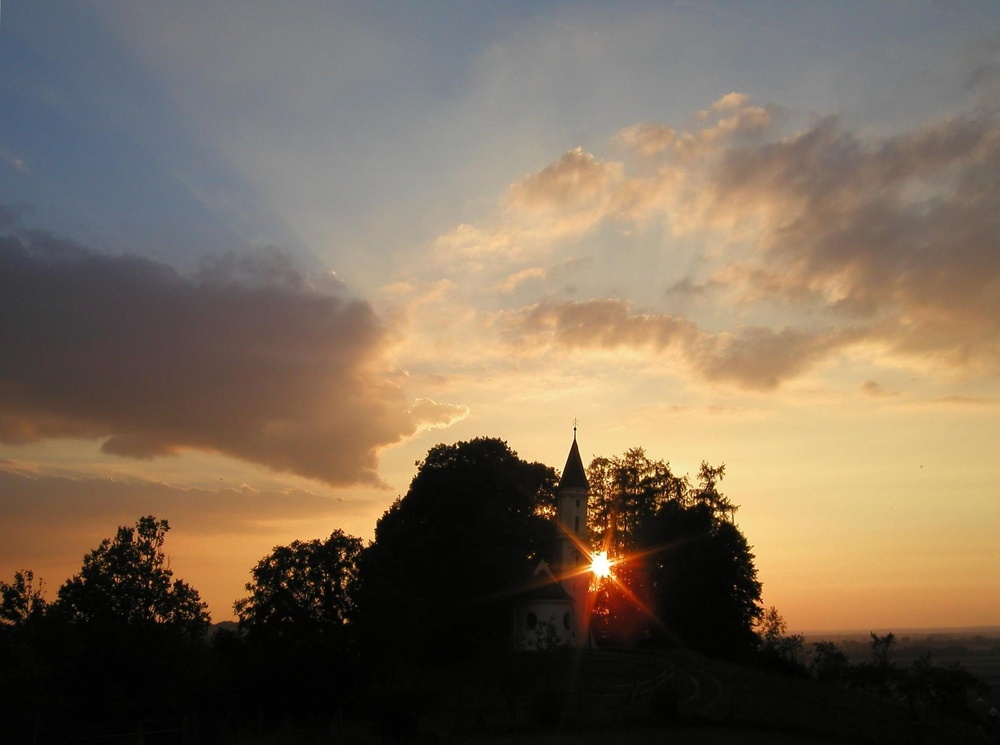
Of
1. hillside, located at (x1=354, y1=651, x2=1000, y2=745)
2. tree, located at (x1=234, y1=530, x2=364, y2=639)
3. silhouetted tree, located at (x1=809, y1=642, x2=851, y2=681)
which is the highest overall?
tree, located at (x1=234, y1=530, x2=364, y2=639)

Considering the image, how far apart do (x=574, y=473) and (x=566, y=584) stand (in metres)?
9.43

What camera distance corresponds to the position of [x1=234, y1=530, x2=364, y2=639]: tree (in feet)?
137

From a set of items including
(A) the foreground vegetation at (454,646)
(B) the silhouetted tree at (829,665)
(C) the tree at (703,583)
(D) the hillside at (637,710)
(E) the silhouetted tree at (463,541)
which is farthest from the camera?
(B) the silhouetted tree at (829,665)

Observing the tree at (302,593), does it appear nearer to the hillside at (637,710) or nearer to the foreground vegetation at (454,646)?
the foreground vegetation at (454,646)

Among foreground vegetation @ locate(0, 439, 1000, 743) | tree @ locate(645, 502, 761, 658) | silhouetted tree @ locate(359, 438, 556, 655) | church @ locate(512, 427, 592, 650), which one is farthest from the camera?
tree @ locate(645, 502, 761, 658)

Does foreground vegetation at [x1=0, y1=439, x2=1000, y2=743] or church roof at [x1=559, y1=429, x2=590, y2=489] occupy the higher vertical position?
church roof at [x1=559, y1=429, x2=590, y2=489]

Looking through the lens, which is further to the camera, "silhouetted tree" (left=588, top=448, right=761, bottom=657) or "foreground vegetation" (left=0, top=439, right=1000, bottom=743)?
"silhouetted tree" (left=588, top=448, right=761, bottom=657)

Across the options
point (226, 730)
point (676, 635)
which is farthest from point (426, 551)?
point (226, 730)

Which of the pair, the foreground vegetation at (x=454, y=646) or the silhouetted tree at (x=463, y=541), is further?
the silhouetted tree at (x=463, y=541)

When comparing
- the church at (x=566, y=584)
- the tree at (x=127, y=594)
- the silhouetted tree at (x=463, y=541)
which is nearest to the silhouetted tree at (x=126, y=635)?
the tree at (x=127, y=594)

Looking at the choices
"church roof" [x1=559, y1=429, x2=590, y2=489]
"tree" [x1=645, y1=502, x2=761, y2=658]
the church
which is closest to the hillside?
the church

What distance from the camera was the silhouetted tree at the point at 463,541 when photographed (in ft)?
183

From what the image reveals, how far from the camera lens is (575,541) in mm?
65688

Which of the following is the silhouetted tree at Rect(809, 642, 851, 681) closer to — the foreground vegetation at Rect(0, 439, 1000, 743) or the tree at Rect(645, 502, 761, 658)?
the foreground vegetation at Rect(0, 439, 1000, 743)
